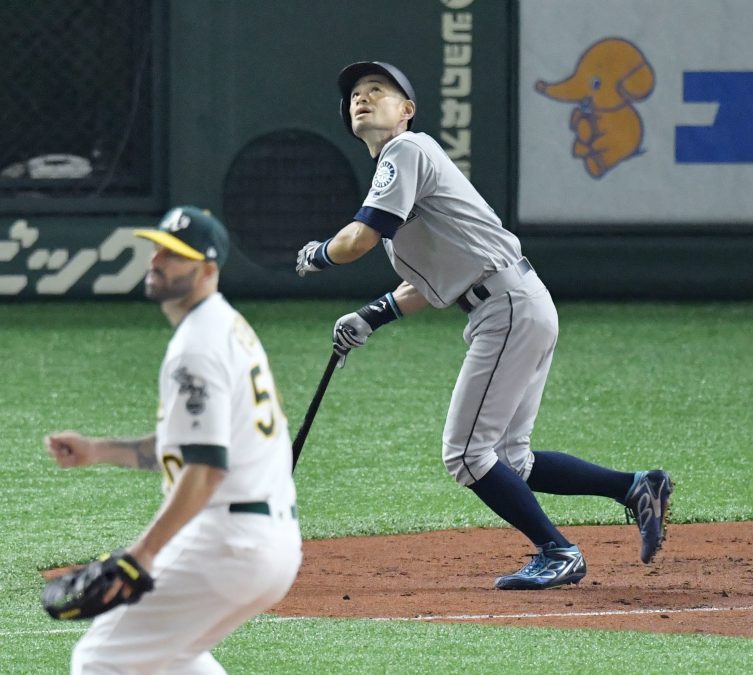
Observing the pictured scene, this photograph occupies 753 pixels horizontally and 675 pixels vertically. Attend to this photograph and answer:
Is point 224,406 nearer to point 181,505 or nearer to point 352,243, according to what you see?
point 181,505

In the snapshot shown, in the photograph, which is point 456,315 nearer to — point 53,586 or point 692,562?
point 692,562

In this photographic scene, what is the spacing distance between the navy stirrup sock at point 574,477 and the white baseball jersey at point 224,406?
2553 mm

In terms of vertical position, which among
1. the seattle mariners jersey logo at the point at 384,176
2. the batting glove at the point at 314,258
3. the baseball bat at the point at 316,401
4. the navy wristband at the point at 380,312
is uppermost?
the seattle mariners jersey logo at the point at 384,176

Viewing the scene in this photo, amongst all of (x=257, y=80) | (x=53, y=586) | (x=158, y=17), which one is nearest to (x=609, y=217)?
(x=257, y=80)

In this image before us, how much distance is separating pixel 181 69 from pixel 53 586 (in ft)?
31.7

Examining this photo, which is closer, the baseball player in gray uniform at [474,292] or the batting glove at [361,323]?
the baseball player in gray uniform at [474,292]

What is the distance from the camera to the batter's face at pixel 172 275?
3.54 m

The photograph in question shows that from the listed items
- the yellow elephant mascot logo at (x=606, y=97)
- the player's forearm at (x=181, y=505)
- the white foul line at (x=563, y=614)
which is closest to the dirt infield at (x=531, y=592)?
the white foul line at (x=563, y=614)

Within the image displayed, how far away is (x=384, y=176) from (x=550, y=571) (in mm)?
1511

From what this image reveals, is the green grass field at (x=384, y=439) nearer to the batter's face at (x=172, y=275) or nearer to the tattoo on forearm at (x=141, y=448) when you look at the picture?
the tattoo on forearm at (x=141, y=448)

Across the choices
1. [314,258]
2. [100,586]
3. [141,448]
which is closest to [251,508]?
[100,586]

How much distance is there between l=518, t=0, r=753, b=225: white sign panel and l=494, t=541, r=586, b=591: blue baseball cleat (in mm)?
7571

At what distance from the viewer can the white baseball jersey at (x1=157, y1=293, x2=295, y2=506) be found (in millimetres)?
3373

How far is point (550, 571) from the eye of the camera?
225 inches
